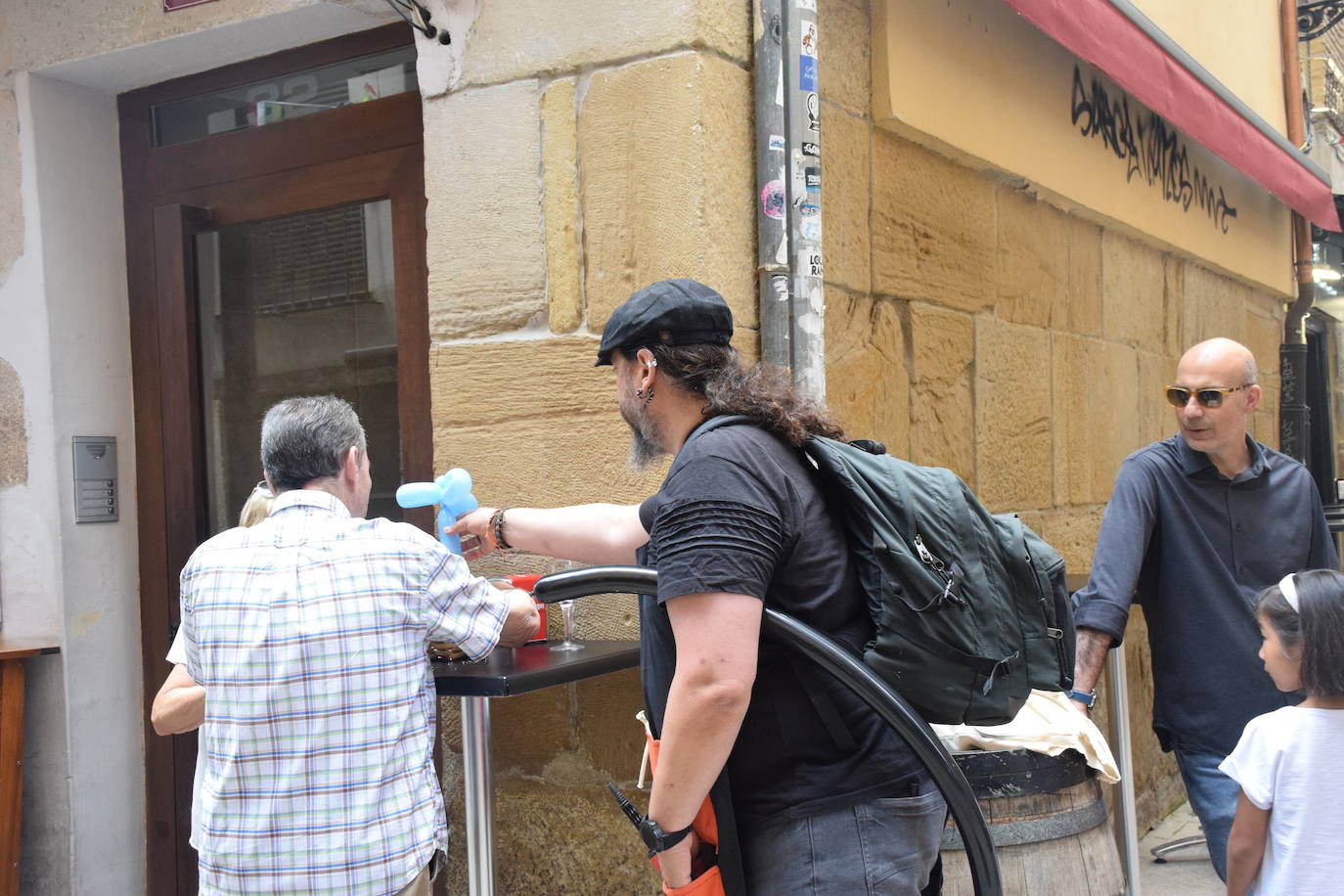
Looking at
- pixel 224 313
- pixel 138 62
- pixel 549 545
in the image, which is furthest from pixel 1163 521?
pixel 138 62

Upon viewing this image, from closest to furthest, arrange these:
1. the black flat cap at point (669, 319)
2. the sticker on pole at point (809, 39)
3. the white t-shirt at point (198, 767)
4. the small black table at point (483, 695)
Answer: the black flat cap at point (669, 319)
the white t-shirt at point (198, 767)
the small black table at point (483, 695)
the sticker on pole at point (809, 39)

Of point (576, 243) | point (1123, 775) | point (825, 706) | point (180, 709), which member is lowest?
point (1123, 775)

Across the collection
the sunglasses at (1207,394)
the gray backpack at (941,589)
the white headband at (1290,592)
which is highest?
the sunglasses at (1207,394)

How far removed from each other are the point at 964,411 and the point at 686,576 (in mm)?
2731

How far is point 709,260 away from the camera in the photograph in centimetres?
287

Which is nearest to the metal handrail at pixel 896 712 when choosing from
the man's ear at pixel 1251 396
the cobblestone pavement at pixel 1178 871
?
the man's ear at pixel 1251 396

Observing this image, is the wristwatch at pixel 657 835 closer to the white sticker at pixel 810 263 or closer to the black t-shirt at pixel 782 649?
the black t-shirt at pixel 782 649

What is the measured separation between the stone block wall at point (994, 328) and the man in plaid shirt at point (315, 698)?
161 cm

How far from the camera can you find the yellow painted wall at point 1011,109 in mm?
3701

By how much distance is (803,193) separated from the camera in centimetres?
302

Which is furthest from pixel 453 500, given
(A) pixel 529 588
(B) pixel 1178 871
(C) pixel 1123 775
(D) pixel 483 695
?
(B) pixel 1178 871

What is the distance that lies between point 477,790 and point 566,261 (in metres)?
1.30

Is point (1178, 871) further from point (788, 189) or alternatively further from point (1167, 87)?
point (788, 189)

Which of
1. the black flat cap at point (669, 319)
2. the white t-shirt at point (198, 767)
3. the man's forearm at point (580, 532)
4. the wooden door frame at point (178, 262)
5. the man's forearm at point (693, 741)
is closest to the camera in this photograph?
the man's forearm at point (693, 741)
